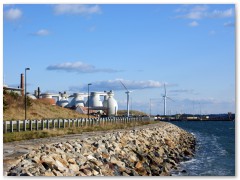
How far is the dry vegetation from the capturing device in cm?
4878

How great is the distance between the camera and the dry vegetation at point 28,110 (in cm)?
4878

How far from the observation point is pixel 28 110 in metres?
57.3

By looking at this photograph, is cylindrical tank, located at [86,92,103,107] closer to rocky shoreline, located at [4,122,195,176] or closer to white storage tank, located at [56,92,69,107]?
white storage tank, located at [56,92,69,107]

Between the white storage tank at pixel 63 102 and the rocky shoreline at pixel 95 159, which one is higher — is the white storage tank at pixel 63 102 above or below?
above

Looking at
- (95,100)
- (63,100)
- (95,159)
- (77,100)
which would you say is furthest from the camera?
(63,100)

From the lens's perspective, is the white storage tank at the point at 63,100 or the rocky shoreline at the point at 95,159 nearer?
the rocky shoreline at the point at 95,159

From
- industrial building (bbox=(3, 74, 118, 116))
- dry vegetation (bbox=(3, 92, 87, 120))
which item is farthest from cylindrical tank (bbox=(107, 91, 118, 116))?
dry vegetation (bbox=(3, 92, 87, 120))

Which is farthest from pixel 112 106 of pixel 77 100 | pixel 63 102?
pixel 63 102

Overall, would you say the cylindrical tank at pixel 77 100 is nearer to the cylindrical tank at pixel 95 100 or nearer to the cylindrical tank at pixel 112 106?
the cylindrical tank at pixel 95 100

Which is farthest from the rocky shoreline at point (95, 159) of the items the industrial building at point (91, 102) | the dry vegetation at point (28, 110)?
the industrial building at point (91, 102)

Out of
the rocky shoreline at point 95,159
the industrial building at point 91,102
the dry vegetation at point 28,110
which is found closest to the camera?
the rocky shoreline at point 95,159

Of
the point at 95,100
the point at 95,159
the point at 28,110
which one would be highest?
the point at 95,100

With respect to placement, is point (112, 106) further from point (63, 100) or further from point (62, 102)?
point (63, 100)

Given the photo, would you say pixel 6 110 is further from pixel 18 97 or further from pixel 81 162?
pixel 81 162
